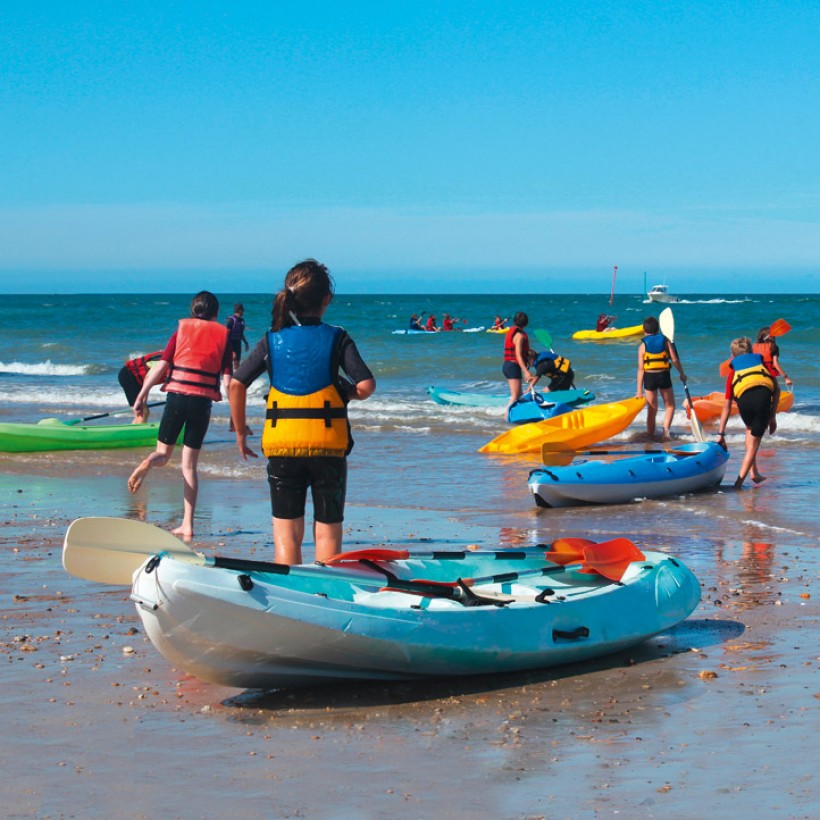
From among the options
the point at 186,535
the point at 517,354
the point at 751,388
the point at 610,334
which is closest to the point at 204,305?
the point at 186,535

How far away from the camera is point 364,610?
4.39 meters

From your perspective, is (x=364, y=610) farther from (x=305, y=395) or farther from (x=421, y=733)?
(x=305, y=395)

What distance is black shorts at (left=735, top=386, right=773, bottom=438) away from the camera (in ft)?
32.5

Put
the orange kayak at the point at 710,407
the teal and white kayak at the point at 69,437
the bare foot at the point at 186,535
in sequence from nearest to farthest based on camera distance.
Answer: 1. the bare foot at the point at 186,535
2. the teal and white kayak at the point at 69,437
3. the orange kayak at the point at 710,407

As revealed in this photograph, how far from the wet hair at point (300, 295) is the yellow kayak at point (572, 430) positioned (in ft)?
28.0

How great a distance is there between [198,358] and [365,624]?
11.1 feet

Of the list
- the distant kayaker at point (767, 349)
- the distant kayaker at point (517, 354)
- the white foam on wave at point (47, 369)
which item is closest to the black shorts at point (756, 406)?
the distant kayaker at point (767, 349)

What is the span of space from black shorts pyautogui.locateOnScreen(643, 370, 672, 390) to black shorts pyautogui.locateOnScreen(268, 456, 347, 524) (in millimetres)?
9755

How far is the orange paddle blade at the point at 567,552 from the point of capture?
552cm

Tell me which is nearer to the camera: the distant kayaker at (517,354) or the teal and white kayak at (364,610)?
the teal and white kayak at (364,610)

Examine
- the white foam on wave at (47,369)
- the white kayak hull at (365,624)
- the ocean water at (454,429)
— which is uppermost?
the white kayak hull at (365,624)

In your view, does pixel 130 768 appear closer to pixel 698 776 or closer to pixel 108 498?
pixel 698 776

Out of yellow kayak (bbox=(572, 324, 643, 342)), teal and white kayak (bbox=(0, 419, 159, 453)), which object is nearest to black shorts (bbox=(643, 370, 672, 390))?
teal and white kayak (bbox=(0, 419, 159, 453))

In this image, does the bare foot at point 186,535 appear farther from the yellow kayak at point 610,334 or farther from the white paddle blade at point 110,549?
the yellow kayak at point 610,334
